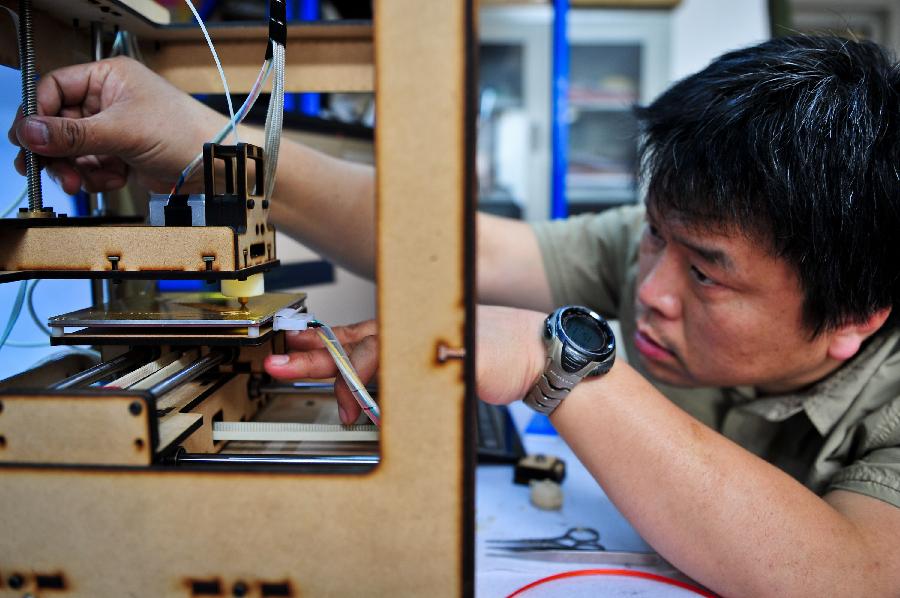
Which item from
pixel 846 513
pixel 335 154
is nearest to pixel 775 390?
pixel 846 513

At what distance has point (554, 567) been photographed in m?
0.66

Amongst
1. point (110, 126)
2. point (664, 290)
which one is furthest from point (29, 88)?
point (664, 290)

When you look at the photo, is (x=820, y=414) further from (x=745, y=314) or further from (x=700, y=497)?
(x=700, y=497)

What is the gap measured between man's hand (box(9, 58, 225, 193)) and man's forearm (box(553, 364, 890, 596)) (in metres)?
0.53

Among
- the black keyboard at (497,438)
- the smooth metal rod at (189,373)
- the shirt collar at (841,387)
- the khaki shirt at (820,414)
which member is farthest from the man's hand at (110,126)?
the shirt collar at (841,387)

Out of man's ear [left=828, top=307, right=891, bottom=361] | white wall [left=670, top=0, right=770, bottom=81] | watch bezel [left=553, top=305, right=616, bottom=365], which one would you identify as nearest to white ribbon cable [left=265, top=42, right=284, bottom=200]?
watch bezel [left=553, top=305, right=616, bottom=365]

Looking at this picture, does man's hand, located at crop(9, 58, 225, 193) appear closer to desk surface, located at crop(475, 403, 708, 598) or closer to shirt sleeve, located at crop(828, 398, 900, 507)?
desk surface, located at crop(475, 403, 708, 598)

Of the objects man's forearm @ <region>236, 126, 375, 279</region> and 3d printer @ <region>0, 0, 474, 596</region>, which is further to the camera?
man's forearm @ <region>236, 126, 375, 279</region>

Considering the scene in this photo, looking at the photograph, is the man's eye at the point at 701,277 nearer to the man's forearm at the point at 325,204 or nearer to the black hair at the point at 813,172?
the black hair at the point at 813,172

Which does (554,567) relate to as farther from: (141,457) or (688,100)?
(688,100)

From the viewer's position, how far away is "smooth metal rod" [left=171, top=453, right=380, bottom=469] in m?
0.47

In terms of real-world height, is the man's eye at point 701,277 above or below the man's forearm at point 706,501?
above

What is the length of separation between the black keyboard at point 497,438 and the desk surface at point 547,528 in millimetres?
15

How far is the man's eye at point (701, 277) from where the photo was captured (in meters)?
0.72
